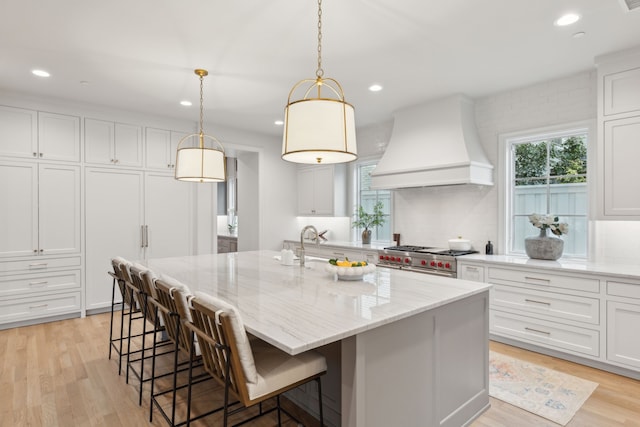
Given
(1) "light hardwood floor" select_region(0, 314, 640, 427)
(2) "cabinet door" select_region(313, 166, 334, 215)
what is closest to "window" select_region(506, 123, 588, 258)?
(1) "light hardwood floor" select_region(0, 314, 640, 427)

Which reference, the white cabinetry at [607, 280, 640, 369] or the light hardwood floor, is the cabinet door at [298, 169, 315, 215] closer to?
the light hardwood floor

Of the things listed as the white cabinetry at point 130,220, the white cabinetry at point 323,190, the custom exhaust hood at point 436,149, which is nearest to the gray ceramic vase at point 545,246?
the custom exhaust hood at point 436,149

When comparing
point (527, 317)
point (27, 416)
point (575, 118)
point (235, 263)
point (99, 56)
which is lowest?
point (27, 416)

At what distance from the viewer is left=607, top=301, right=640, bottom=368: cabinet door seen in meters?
2.82

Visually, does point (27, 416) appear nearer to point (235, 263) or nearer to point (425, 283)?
point (235, 263)

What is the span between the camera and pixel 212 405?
247 centimetres

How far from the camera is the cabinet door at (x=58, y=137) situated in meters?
Result: 4.31

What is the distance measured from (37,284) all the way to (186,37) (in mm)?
3539

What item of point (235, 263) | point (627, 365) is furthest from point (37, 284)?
point (627, 365)

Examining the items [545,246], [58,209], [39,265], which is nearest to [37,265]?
[39,265]

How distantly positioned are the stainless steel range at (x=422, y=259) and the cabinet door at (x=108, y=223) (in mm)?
3400

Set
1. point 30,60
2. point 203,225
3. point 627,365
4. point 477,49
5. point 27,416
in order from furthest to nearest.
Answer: point 203,225
point 30,60
point 477,49
point 627,365
point 27,416

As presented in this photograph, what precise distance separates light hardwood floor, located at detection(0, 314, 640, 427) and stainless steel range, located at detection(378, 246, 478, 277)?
898mm

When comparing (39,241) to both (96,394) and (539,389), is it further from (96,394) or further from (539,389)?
(539,389)
